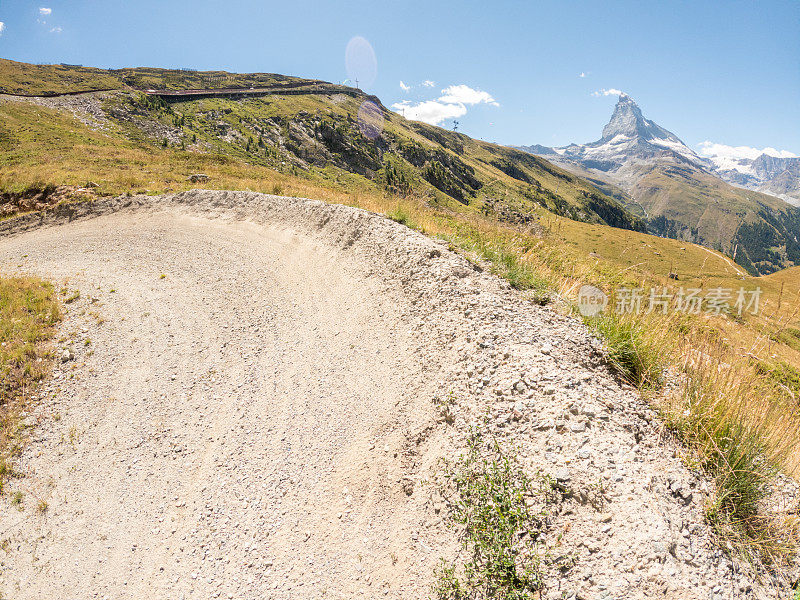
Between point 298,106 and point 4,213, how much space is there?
10907 centimetres

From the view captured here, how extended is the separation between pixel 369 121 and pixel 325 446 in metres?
160

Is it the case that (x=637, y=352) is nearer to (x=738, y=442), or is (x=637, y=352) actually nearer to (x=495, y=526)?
(x=738, y=442)

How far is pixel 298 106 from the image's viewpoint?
11319cm

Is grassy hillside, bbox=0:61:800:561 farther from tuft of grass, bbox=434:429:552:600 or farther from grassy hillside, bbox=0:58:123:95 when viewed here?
grassy hillside, bbox=0:58:123:95

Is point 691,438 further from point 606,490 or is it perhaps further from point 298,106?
point 298,106

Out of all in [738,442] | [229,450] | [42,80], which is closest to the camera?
Result: [738,442]

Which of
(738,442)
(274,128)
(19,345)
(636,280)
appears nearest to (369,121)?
(274,128)

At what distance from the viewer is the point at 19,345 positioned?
31.3 ft

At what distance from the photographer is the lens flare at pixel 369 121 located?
131125 millimetres

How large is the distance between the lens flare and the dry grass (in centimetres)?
13002

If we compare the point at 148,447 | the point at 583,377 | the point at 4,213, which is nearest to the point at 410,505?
the point at 583,377

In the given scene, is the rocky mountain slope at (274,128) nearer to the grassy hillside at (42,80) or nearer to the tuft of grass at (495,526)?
the grassy hillside at (42,80)

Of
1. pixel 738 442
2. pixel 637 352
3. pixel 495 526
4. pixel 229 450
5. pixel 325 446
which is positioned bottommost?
pixel 229 450

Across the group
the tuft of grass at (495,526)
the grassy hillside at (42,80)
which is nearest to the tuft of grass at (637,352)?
the tuft of grass at (495,526)
